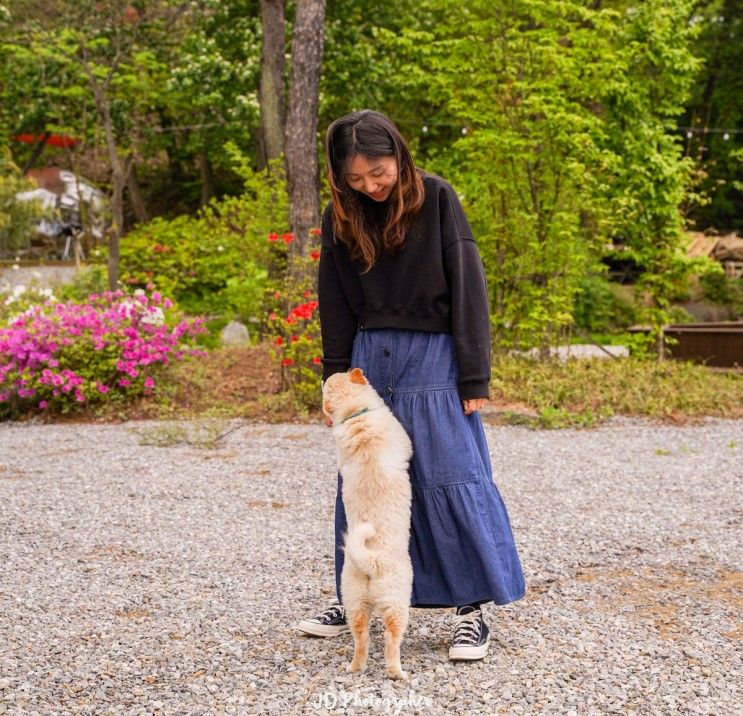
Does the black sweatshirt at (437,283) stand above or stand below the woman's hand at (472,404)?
above

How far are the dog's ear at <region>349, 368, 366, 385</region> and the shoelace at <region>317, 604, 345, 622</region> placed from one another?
A: 937 millimetres

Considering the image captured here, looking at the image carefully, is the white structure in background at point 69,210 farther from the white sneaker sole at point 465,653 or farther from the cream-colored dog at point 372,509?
the white sneaker sole at point 465,653

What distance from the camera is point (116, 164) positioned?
11.5m

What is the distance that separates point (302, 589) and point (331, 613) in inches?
21.3

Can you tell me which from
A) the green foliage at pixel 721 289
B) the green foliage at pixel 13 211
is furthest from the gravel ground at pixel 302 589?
the green foliage at pixel 721 289

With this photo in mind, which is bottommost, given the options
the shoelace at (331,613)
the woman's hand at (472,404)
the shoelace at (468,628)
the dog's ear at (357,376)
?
the shoelace at (331,613)

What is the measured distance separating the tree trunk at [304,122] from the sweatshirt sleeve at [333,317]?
523 centimetres

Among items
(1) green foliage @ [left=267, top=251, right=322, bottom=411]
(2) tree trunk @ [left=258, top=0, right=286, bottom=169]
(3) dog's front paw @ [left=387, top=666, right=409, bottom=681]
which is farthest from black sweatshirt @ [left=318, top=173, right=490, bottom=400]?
(2) tree trunk @ [left=258, top=0, right=286, bottom=169]

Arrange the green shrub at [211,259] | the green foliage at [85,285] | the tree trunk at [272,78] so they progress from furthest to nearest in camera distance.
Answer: the green foliage at [85,285] < the tree trunk at [272,78] < the green shrub at [211,259]

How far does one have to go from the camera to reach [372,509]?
2.87 m

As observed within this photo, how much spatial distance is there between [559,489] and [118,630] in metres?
3.14

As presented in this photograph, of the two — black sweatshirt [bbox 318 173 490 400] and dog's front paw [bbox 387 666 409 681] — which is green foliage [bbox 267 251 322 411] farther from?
dog's front paw [bbox 387 666 409 681]

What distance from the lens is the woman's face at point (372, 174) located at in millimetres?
2801

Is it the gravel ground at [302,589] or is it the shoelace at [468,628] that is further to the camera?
the shoelace at [468,628]
